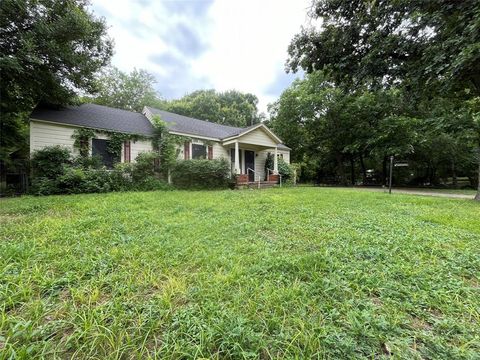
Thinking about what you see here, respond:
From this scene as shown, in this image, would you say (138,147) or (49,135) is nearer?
(49,135)

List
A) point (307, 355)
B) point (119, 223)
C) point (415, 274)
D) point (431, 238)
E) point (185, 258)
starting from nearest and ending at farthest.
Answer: point (307, 355) → point (415, 274) → point (185, 258) → point (431, 238) → point (119, 223)

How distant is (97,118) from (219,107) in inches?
837

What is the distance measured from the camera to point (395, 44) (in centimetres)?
563

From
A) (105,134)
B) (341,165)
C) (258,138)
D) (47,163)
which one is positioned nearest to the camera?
(47,163)

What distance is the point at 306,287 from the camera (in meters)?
1.97

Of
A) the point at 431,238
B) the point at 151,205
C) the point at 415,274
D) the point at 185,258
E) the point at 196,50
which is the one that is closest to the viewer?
the point at 415,274

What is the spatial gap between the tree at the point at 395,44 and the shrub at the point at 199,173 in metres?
5.64

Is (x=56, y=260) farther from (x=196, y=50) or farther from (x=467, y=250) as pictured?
(x=196, y=50)

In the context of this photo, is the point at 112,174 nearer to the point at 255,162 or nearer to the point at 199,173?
the point at 199,173

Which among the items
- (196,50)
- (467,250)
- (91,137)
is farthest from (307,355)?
(196,50)

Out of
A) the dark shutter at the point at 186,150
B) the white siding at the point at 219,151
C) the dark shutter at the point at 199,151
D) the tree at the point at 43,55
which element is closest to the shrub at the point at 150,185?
the dark shutter at the point at 186,150

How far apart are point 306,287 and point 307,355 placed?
0.72 meters

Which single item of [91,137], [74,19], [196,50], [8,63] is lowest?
[91,137]

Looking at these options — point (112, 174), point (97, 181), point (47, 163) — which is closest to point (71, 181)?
point (97, 181)
